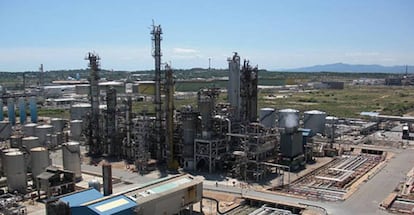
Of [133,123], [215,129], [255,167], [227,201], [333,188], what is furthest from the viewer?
[133,123]

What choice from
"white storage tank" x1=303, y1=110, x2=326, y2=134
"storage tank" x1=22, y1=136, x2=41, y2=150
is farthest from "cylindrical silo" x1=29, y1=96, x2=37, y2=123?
"white storage tank" x1=303, y1=110, x2=326, y2=134

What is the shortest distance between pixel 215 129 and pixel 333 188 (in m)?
13.4

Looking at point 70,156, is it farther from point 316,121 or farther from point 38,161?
point 316,121

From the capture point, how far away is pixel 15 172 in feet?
124

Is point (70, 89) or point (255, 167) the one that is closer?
point (255, 167)

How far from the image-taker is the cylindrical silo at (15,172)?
37.6 metres

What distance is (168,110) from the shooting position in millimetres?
47312

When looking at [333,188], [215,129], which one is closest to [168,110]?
[215,129]

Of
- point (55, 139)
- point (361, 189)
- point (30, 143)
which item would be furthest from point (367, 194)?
A: point (55, 139)

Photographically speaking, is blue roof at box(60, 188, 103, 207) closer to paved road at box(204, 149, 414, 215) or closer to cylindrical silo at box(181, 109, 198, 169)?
paved road at box(204, 149, 414, 215)

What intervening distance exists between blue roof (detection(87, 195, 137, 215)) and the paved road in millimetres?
13448

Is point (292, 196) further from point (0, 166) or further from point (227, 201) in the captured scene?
point (0, 166)

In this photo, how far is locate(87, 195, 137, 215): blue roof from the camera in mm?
24859

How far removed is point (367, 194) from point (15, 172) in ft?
99.5
